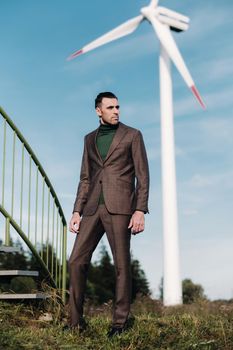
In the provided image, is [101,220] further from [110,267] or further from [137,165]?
[110,267]

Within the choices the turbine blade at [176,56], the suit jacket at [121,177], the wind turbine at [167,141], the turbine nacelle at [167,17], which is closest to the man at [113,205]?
the suit jacket at [121,177]

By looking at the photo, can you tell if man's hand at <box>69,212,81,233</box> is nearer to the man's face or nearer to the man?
the man

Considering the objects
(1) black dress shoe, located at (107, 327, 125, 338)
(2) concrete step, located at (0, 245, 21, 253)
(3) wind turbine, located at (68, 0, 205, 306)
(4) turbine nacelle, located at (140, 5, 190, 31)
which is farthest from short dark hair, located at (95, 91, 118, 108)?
(4) turbine nacelle, located at (140, 5, 190, 31)

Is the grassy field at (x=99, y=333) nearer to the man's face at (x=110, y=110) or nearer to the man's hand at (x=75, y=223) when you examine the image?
the man's hand at (x=75, y=223)

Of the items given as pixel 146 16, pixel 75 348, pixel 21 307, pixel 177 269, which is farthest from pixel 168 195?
pixel 75 348

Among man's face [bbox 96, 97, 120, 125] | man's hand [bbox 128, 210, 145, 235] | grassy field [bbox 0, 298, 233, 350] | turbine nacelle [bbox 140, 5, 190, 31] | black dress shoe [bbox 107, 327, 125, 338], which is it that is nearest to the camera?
grassy field [bbox 0, 298, 233, 350]

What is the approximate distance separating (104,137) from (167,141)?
1586 centimetres

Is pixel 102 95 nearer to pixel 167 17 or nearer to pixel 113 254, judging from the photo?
pixel 113 254

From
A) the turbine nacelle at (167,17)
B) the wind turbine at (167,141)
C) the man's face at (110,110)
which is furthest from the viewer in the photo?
the turbine nacelle at (167,17)

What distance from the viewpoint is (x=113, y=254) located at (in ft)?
21.4

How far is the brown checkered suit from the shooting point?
21.2 feet

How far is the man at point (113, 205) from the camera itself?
646 centimetres

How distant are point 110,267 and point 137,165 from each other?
2193 centimetres

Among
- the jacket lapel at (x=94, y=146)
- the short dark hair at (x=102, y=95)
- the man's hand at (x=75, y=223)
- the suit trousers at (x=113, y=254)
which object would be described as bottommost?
the suit trousers at (x=113, y=254)
